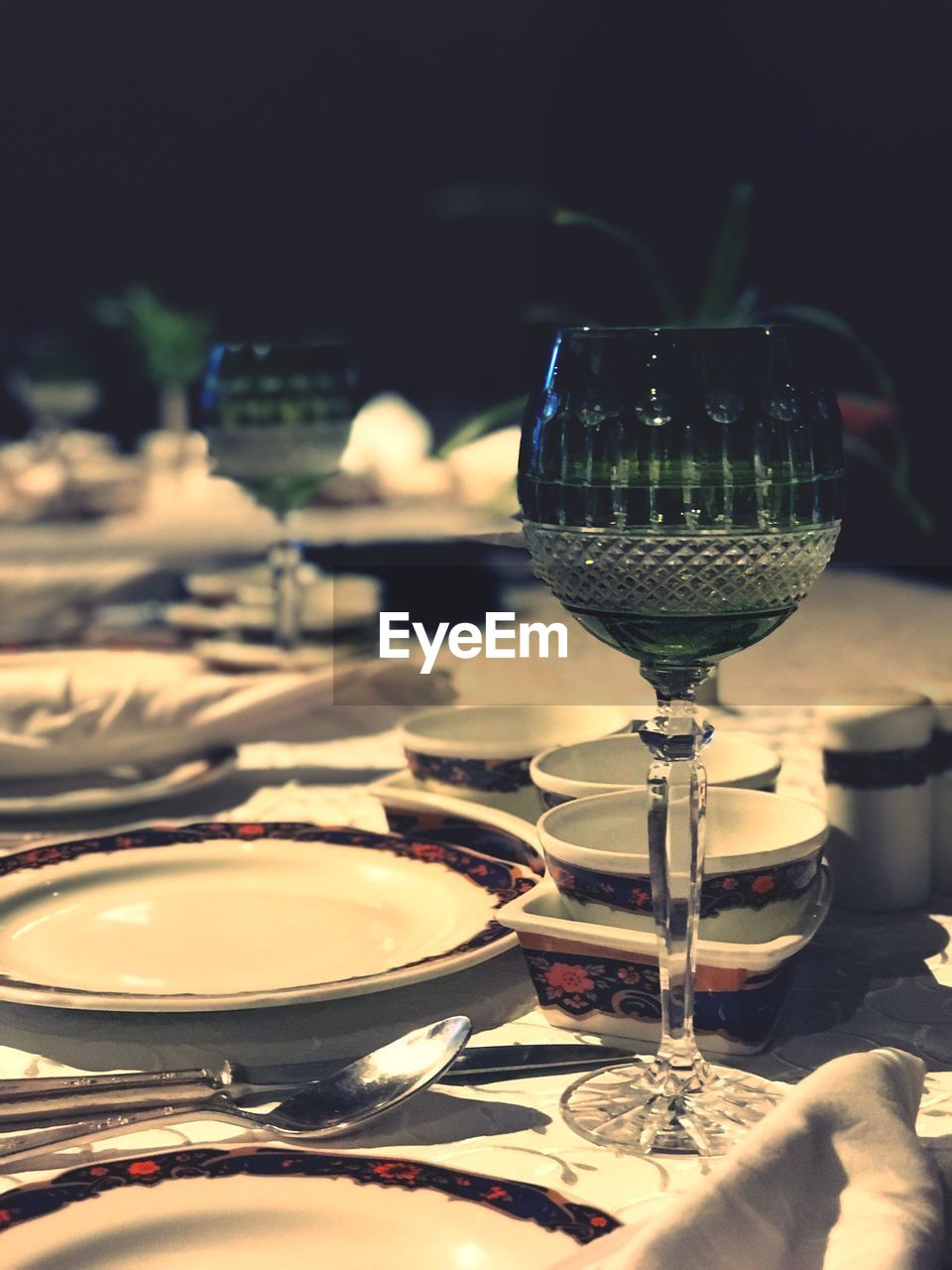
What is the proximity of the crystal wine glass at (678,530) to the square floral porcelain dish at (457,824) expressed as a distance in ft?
0.78

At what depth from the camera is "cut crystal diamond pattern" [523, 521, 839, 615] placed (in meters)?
0.54

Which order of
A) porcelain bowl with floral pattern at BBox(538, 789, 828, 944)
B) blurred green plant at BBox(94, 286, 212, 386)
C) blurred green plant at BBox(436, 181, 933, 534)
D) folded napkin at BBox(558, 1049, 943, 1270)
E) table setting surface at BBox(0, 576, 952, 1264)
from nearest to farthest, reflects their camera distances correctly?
1. folded napkin at BBox(558, 1049, 943, 1270)
2. table setting surface at BBox(0, 576, 952, 1264)
3. porcelain bowl with floral pattern at BBox(538, 789, 828, 944)
4. blurred green plant at BBox(436, 181, 933, 534)
5. blurred green plant at BBox(94, 286, 212, 386)

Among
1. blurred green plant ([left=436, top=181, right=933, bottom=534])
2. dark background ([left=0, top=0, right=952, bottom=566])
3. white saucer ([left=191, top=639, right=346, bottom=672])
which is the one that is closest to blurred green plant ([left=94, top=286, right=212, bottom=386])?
blurred green plant ([left=436, top=181, right=933, bottom=534])

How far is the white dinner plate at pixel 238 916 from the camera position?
64 centimetres

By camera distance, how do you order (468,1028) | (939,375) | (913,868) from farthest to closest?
1. (939,375)
2. (913,868)
3. (468,1028)

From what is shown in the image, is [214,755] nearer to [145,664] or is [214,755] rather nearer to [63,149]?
[145,664]

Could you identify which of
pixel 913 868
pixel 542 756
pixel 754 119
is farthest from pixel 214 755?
pixel 754 119

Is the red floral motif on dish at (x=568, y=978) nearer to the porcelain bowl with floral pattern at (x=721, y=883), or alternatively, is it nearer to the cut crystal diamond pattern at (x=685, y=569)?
the porcelain bowl with floral pattern at (x=721, y=883)

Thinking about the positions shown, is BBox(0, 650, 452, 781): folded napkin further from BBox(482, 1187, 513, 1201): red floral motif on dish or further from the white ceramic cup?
BBox(482, 1187, 513, 1201): red floral motif on dish

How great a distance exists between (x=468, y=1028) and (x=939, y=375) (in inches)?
115

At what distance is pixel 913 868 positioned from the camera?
2.62 feet

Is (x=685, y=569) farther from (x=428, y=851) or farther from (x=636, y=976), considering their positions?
(x=428, y=851)

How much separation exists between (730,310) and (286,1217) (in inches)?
53.9

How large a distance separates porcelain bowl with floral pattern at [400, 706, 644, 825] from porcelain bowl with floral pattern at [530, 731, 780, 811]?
6 cm
